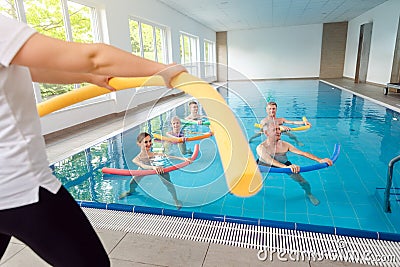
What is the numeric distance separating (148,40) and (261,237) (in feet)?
25.8

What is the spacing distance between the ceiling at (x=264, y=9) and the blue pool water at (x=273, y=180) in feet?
20.6

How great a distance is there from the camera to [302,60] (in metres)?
16.8

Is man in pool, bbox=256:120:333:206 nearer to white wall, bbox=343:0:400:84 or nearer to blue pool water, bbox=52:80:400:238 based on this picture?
blue pool water, bbox=52:80:400:238

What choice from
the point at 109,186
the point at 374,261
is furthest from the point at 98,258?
the point at 109,186

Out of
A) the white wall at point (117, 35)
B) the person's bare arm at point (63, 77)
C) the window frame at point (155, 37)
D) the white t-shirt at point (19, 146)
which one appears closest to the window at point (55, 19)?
the white wall at point (117, 35)

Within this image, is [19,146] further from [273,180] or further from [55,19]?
[55,19]

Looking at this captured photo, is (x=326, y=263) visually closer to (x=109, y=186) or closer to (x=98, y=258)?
(x=98, y=258)

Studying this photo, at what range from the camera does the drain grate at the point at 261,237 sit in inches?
59.9

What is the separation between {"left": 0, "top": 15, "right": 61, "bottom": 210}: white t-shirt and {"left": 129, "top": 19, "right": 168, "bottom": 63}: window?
7.15m

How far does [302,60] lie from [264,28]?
3.01 meters

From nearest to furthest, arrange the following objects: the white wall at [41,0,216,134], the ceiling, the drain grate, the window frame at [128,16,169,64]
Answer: the drain grate, the white wall at [41,0,216,134], the window frame at [128,16,169,64], the ceiling

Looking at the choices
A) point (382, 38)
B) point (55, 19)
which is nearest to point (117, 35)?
point (55, 19)

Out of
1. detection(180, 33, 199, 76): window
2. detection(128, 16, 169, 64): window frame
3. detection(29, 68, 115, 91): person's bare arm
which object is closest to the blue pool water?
detection(29, 68, 115, 91): person's bare arm

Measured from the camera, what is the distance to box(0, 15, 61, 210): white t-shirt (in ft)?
2.05
